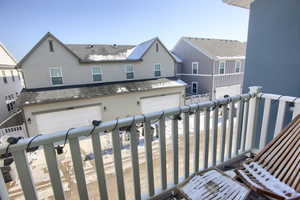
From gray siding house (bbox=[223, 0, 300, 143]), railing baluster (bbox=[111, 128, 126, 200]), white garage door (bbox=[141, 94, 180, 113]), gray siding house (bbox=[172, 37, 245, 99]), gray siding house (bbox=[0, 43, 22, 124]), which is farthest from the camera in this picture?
gray siding house (bbox=[172, 37, 245, 99])

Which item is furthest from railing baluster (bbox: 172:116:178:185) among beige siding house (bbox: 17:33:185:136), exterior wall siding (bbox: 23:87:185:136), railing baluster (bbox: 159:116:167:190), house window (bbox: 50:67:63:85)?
house window (bbox: 50:67:63:85)

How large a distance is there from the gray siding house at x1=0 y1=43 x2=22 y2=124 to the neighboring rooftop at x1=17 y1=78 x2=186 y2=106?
3.36 meters

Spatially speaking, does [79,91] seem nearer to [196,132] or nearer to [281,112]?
[196,132]

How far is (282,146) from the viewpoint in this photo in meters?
1.50

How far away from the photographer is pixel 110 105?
8.10 metres

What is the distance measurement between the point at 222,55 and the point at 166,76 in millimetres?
4894

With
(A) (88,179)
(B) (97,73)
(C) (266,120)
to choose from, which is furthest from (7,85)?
(C) (266,120)

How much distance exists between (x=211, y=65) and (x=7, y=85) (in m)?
14.6

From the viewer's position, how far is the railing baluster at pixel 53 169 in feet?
3.02

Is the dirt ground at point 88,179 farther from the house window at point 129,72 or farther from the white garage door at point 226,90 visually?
the white garage door at point 226,90

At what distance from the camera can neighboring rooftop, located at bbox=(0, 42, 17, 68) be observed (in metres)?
10.0

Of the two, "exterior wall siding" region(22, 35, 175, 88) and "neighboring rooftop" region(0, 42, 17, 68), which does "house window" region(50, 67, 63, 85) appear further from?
"neighboring rooftop" region(0, 42, 17, 68)

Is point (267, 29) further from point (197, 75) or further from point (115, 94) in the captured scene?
point (197, 75)

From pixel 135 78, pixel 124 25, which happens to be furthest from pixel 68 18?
pixel 135 78
